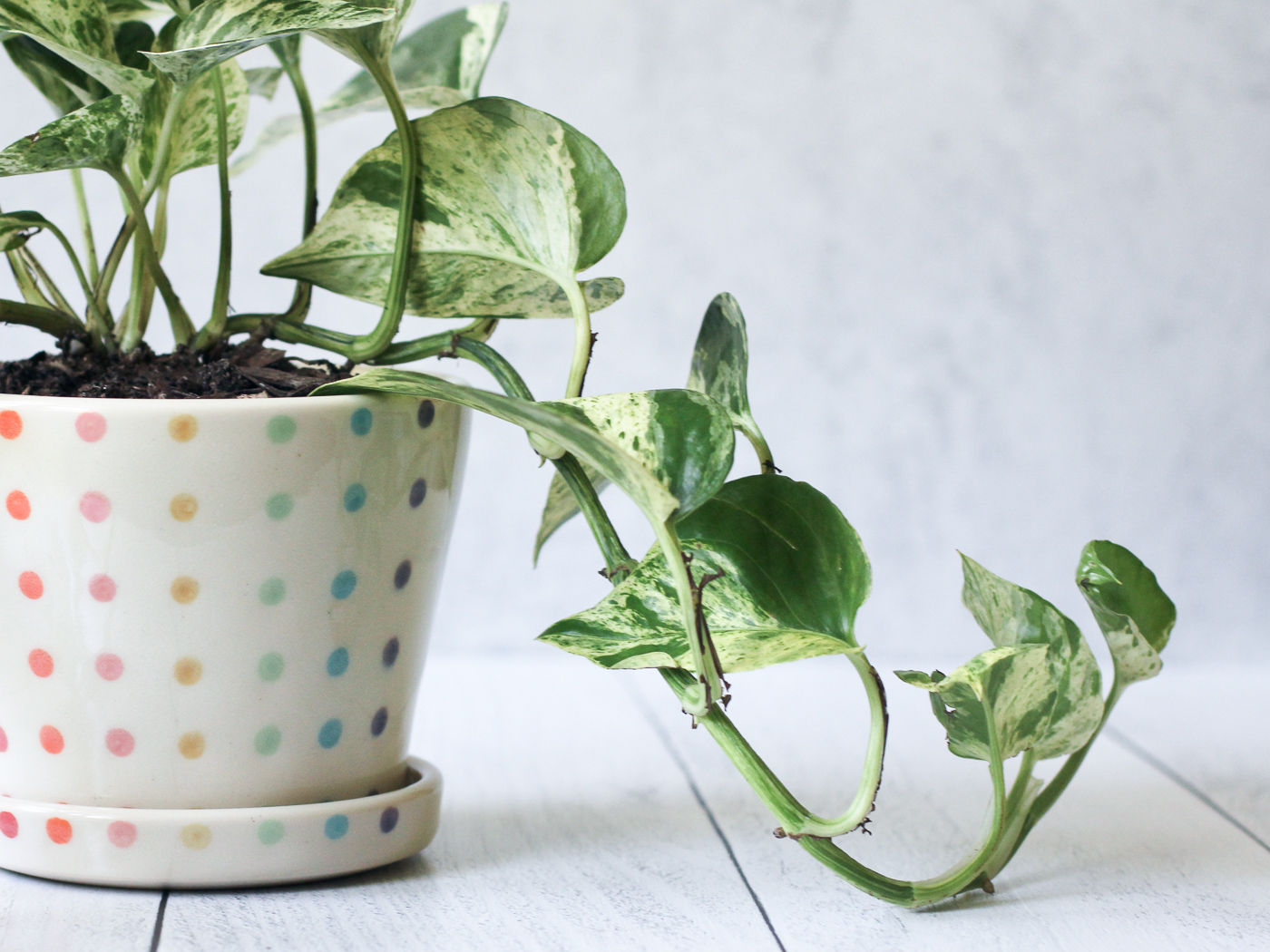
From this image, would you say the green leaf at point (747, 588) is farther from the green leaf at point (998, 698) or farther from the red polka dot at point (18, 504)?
the red polka dot at point (18, 504)

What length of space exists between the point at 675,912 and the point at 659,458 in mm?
168

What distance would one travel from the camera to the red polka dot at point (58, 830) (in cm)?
40

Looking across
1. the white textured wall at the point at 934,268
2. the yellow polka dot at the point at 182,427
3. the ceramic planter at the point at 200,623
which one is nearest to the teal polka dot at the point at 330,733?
the ceramic planter at the point at 200,623

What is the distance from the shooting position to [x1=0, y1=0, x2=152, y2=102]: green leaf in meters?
0.37

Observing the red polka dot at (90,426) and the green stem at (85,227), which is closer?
the red polka dot at (90,426)

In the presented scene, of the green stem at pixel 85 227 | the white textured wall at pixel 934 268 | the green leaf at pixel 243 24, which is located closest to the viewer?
the green leaf at pixel 243 24

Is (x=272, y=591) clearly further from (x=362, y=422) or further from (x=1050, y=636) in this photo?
(x=1050, y=636)

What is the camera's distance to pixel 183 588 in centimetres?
39

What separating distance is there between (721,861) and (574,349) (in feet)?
0.65

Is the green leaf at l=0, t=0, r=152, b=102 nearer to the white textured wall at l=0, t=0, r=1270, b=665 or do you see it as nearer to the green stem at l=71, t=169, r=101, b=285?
the green stem at l=71, t=169, r=101, b=285

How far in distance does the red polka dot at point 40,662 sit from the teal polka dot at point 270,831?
0.27ft

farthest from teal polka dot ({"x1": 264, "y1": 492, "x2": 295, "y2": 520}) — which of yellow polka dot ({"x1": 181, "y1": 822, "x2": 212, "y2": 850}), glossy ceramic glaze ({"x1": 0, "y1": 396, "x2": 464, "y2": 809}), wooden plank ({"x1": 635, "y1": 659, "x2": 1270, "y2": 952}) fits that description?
wooden plank ({"x1": 635, "y1": 659, "x2": 1270, "y2": 952})

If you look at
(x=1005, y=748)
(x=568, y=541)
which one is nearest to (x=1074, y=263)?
(x=568, y=541)

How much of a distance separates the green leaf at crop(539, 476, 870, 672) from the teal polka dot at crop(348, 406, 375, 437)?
9 centimetres
